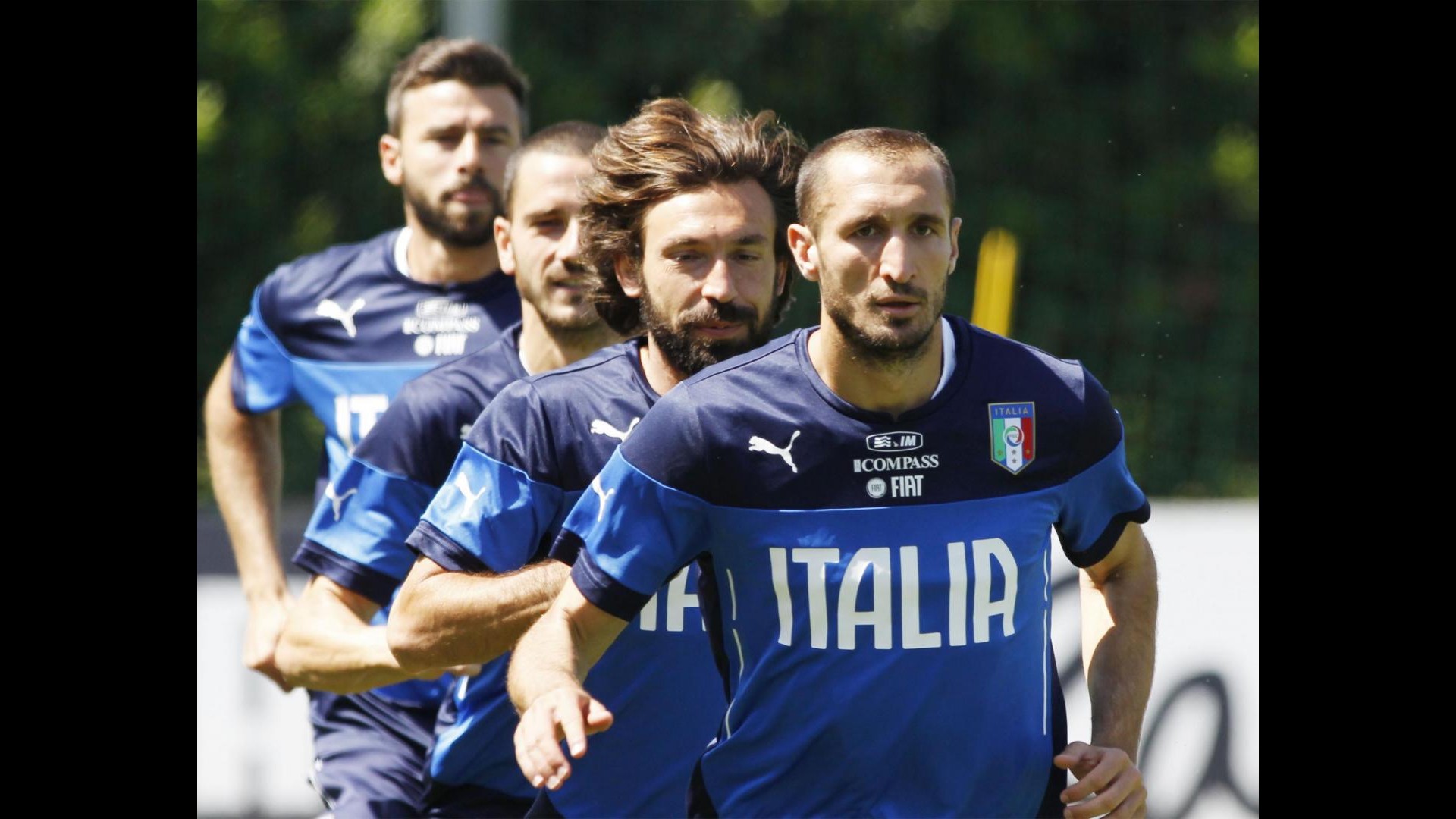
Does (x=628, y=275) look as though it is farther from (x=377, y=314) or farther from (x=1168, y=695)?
(x=1168, y=695)

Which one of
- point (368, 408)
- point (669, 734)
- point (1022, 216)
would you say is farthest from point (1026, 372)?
point (1022, 216)

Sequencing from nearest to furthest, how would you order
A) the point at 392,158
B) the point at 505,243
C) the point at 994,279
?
the point at 505,243, the point at 392,158, the point at 994,279

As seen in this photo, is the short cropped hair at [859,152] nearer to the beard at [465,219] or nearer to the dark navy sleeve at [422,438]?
the dark navy sleeve at [422,438]

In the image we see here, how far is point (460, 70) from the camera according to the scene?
525cm

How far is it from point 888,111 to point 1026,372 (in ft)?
29.2

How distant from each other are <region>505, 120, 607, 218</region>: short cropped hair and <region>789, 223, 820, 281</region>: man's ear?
1064mm

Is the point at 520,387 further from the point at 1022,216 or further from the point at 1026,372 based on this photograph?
the point at 1022,216


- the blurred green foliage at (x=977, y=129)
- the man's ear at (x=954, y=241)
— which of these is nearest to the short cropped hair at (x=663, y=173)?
the man's ear at (x=954, y=241)

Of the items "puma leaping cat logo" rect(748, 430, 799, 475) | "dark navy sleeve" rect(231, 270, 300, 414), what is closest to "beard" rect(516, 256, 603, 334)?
"puma leaping cat logo" rect(748, 430, 799, 475)

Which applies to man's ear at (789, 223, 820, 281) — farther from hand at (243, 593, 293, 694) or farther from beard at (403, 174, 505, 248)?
hand at (243, 593, 293, 694)

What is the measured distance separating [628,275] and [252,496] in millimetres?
1959

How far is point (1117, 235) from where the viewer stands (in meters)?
12.0

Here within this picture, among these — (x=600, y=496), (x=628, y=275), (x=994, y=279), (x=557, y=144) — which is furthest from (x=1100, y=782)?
(x=994, y=279)

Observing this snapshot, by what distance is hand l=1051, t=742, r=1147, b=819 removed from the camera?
10.2 feet
